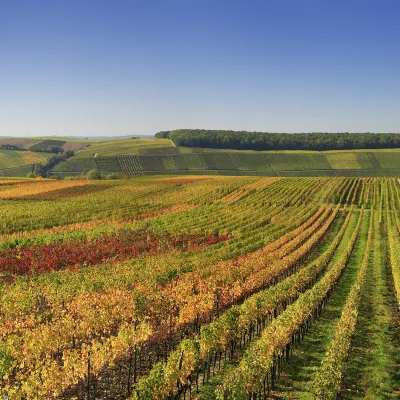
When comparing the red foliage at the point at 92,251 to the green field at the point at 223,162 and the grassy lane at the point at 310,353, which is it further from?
the green field at the point at 223,162

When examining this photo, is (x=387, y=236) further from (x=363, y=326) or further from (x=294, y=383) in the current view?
(x=294, y=383)

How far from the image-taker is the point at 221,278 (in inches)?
1165

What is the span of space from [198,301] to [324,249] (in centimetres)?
2446

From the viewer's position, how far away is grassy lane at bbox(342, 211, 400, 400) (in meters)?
17.4

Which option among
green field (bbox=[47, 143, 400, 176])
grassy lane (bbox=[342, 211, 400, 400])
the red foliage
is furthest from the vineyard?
green field (bbox=[47, 143, 400, 176])

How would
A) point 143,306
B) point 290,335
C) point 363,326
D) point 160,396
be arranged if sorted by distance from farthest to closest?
point 363,326
point 143,306
point 290,335
point 160,396

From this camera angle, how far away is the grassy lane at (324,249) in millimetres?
16953

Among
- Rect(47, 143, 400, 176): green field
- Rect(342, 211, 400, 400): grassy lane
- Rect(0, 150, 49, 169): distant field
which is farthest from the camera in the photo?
Rect(0, 150, 49, 169): distant field

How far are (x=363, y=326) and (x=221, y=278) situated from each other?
1008 cm

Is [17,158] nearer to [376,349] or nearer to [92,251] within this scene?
[92,251]

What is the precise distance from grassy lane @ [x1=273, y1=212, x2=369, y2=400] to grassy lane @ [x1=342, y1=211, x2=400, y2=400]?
148cm

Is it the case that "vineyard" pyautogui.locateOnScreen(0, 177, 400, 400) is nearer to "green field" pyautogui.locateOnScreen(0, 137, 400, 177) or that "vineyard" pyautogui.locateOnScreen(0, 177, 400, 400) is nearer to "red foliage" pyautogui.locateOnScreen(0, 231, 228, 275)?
"red foliage" pyautogui.locateOnScreen(0, 231, 228, 275)

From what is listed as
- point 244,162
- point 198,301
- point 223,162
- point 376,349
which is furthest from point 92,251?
point 244,162

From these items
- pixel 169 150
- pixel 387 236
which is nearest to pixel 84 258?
pixel 387 236
